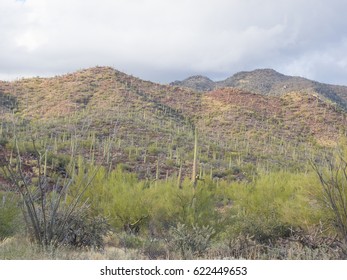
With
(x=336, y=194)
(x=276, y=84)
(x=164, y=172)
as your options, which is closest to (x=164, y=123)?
(x=164, y=172)

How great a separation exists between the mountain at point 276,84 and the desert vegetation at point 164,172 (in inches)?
1984

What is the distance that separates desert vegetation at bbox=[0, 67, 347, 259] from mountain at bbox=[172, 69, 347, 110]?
5039cm

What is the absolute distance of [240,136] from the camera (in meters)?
60.6

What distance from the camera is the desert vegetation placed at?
1008 centimetres

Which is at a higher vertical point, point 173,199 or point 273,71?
point 273,71

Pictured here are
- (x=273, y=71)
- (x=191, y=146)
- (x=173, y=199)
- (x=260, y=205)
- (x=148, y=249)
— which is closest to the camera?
(x=148, y=249)

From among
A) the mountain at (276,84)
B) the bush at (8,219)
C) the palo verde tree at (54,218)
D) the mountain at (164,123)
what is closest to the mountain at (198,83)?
the mountain at (276,84)

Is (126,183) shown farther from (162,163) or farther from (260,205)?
(162,163)

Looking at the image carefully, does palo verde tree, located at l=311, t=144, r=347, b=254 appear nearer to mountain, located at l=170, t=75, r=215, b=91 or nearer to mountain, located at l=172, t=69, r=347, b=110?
mountain, located at l=172, t=69, r=347, b=110

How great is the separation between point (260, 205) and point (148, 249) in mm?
9640

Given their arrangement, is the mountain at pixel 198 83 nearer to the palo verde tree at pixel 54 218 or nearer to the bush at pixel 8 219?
the bush at pixel 8 219

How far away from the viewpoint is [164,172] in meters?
39.9

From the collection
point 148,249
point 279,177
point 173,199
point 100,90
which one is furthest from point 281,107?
point 148,249

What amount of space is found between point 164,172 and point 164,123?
64.7 ft
